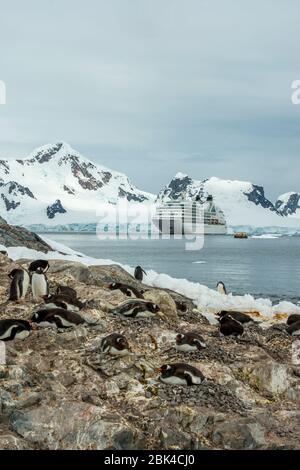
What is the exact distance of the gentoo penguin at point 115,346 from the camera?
12727 millimetres

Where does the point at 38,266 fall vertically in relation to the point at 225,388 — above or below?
above

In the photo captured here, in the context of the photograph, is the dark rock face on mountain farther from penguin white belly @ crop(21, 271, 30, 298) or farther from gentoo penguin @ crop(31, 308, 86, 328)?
gentoo penguin @ crop(31, 308, 86, 328)

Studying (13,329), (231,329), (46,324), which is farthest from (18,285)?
(231,329)

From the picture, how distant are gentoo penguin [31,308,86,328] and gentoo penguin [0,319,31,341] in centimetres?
51

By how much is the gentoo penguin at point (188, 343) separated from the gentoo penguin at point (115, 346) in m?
1.17

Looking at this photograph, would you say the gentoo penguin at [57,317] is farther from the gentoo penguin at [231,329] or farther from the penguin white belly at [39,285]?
the gentoo penguin at [231,329]

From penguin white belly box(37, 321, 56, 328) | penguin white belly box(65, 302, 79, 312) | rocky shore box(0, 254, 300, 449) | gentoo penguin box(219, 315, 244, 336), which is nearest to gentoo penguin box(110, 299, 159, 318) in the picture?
rocky shore box(0, 254, 300, 449)

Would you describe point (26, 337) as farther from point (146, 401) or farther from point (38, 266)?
point (38, 266)

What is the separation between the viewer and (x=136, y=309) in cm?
1506

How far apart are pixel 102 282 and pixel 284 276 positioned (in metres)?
50.0

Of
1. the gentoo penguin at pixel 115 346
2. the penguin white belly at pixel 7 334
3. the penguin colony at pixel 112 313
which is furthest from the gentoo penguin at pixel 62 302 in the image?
the gentoo penguin at pixel 115 346

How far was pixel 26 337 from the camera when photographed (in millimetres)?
13250

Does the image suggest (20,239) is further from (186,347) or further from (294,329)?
(186,347)
